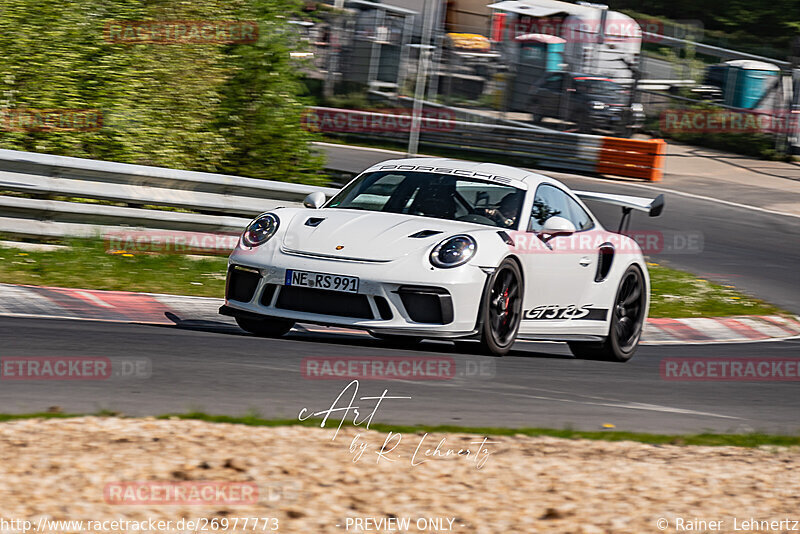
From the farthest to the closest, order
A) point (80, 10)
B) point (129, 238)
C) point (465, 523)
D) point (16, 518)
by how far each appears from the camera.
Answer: point (80, 10), point (129, 238), point (465, 523), point (16, 518)

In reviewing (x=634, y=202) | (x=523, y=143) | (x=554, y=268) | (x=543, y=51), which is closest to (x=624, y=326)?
(x=634, y=202)

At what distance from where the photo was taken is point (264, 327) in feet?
25.4

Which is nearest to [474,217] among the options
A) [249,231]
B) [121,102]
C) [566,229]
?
[566,229]

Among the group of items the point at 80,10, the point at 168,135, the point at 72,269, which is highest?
the point at 80,10

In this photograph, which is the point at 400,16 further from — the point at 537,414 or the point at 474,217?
the point at 537,414

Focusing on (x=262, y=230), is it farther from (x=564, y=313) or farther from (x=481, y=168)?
(x=564, y=313)

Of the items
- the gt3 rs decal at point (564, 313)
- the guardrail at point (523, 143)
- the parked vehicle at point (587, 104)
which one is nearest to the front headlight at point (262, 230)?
the gt3 rs decal at point (564, 313)

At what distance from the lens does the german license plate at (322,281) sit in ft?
22.4

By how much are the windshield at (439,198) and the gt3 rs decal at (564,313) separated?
0.61 m

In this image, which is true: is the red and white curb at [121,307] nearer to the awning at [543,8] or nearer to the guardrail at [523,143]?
the guardrail at [523,143]

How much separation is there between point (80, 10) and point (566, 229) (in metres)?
6.70

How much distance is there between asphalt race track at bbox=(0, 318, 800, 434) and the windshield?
941 millimetres

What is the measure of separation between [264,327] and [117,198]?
133 inches

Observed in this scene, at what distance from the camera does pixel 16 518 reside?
3.88 meters
